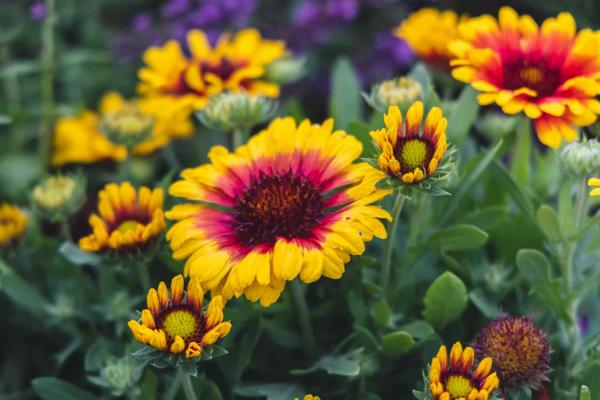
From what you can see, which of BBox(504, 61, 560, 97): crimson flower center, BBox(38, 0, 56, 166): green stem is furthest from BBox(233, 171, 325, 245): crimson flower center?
BBox(38, 0, 56, 166): green stem

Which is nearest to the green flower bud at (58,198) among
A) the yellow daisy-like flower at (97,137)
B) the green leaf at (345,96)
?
the yellow daisy-like flower at (97,137)

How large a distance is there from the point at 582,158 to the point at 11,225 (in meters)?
0.93

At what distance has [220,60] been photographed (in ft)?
5.11

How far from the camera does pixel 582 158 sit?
99 centimetres

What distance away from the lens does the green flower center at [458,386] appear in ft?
2.76

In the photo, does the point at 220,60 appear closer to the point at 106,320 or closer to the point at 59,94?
the point at 106,320

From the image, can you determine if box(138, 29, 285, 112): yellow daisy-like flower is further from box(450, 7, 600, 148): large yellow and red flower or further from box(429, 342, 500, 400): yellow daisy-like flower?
box(429, 342, 500, 400): yellow daisy-like flower

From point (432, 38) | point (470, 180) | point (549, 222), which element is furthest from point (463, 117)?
point (432, 38)

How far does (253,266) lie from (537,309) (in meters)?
0.51

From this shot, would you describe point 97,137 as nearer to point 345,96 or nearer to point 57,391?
point 345,96

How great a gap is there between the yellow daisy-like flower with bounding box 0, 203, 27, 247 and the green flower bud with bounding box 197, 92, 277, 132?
0.39 metres

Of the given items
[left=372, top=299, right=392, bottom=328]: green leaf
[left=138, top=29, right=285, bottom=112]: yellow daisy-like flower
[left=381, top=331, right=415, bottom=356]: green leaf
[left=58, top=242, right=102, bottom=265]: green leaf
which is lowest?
[left=381, top=331, right=415, bottom=356]: green leaf

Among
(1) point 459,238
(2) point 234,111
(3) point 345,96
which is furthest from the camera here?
(3) point 345,96

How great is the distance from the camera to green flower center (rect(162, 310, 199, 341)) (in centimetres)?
89
